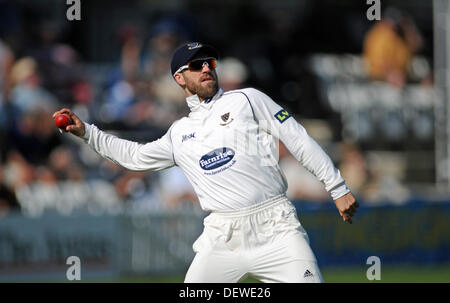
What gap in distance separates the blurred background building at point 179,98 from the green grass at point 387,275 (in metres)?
0.22

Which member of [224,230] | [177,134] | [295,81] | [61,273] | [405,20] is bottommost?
[61,273]

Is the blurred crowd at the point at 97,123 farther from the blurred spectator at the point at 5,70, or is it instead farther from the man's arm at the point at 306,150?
the man's arm at the point at 306,150

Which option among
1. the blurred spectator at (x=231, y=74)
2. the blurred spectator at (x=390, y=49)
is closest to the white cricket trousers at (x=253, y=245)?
the blurred spectator at (x=231, y=74)

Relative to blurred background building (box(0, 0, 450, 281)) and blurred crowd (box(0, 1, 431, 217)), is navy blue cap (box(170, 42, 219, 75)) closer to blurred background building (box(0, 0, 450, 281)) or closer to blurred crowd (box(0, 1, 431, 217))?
blurred background building (box(0, 0, 450, 281))

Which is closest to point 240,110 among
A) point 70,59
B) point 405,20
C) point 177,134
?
point 177,134

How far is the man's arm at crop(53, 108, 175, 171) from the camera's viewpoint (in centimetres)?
787

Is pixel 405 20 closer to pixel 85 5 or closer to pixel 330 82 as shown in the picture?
pixel 330 82

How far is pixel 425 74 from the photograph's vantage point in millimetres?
19938

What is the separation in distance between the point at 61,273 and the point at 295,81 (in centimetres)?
652

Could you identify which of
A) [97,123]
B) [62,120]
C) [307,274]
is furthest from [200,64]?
[97,123]

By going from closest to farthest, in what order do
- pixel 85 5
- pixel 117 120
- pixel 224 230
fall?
pixel 224 230 → pixel 117 120 → pixel 85 5

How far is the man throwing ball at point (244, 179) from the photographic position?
7172mm

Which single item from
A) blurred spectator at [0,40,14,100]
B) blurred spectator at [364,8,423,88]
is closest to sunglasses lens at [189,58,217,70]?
blurred spectator at [0,40,14,100]

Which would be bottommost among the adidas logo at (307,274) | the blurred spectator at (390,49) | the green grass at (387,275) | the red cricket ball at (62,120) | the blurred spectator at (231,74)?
the green grass at (387,275)
